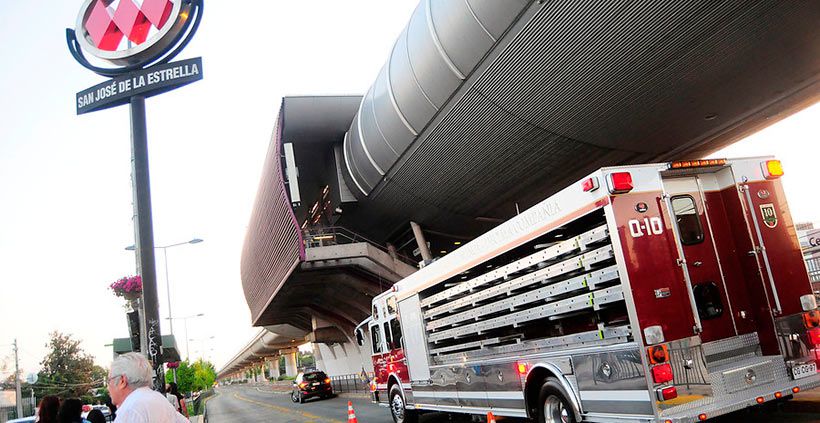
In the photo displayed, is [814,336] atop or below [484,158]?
below

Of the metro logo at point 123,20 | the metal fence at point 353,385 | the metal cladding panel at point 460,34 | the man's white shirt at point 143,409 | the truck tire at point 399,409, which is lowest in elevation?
the metal fence at point 353,385

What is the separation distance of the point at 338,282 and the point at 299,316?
68.5 ft

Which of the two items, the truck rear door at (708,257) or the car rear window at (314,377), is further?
the car rear window at (314,377)

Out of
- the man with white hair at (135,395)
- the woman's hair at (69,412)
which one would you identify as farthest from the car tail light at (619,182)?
the woman's hair at (69,412)

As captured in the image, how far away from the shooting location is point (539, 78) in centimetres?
1667

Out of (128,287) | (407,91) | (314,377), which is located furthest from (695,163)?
(314,377)

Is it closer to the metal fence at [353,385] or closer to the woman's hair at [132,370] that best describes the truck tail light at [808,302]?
the woman's hair at [132,370]

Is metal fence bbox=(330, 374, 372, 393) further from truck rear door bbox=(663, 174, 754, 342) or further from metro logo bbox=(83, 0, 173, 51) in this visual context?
truck rear door bbox=(663, 174, 754, 342)

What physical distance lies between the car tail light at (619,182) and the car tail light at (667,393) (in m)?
2.07

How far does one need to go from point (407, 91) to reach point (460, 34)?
3.93 m

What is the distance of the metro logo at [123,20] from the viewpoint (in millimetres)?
12477

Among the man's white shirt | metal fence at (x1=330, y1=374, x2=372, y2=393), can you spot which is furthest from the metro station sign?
metal fence at (x1=330, y1=374, x2=372, y2=393)

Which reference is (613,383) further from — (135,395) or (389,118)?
(389,118)

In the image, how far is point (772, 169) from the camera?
7.73 metres
